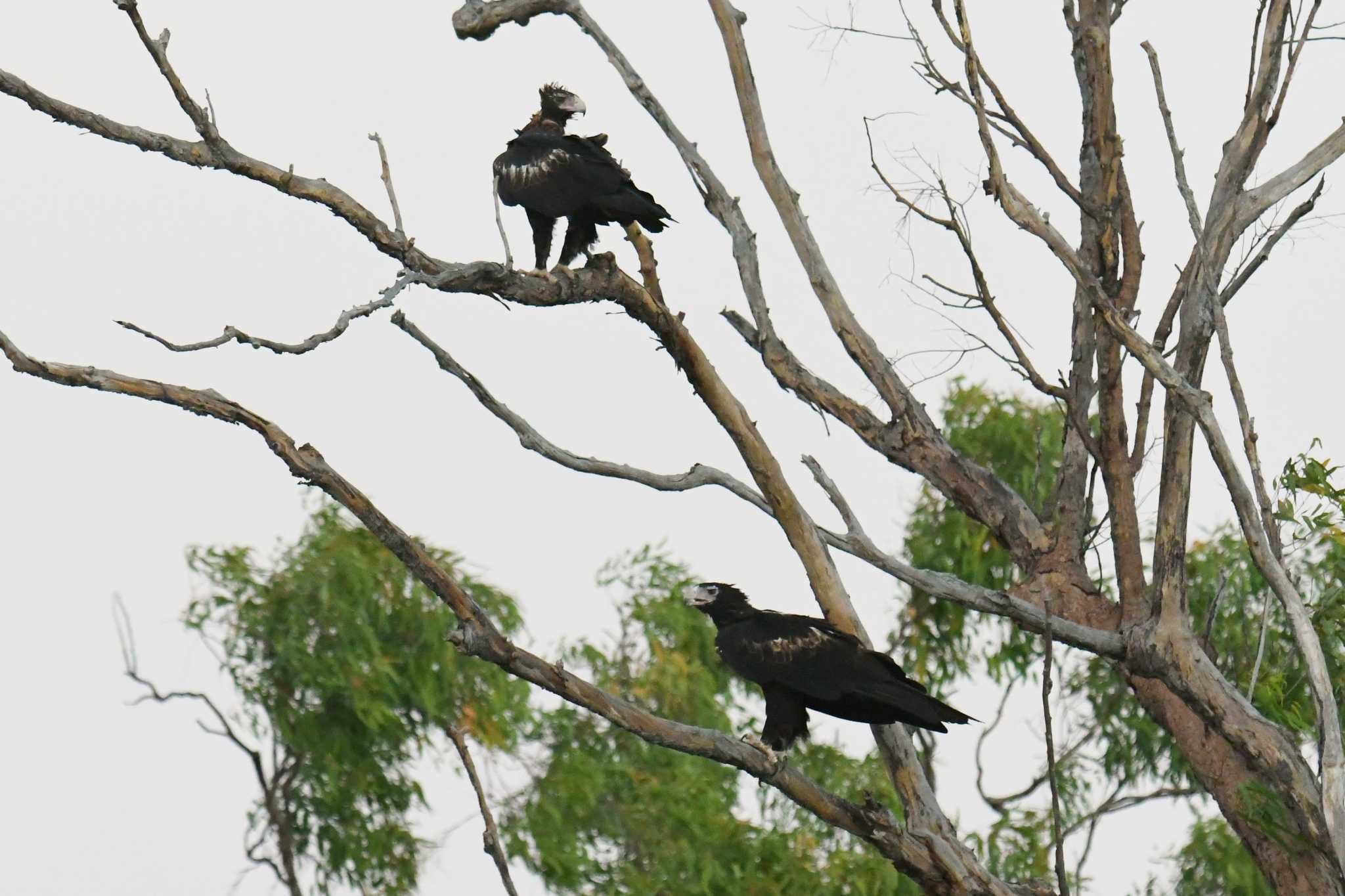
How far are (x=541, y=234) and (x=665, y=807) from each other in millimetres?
8689

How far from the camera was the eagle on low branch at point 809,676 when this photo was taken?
6324 millimetres

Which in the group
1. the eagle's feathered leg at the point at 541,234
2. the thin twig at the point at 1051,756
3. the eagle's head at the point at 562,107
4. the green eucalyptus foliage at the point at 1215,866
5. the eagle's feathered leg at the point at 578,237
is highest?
the eagle's head at the point at 562,107

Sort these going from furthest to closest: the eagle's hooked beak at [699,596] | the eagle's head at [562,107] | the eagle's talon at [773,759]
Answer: the eagle's head at [562,107]
the eagle's hooked beak at [699,596]
the eagle's talon at [773,759]

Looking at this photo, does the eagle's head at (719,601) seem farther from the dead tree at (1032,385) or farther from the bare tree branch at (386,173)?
the bare tree branch at (386,173)

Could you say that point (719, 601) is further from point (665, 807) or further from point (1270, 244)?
point (665, 807)

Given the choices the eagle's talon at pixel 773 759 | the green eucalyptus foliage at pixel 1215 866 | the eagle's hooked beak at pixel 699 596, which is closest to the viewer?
the eagle's talon at pixel 773 759

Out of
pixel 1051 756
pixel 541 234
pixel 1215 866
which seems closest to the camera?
pixel 1051 756

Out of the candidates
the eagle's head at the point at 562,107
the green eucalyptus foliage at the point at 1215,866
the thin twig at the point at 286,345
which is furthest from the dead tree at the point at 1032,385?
the green eucalyptus foliage at the point at 1215,866

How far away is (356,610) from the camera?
561 inches

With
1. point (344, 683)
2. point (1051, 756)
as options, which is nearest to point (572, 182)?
point (1051, 756)

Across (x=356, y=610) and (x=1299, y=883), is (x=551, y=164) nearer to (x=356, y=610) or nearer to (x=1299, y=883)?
(x=1299, y=883)

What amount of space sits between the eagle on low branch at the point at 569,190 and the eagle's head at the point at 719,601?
1.71 metres

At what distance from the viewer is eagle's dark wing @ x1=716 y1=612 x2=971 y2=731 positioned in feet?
20.7

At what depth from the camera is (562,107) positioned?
851 cm
